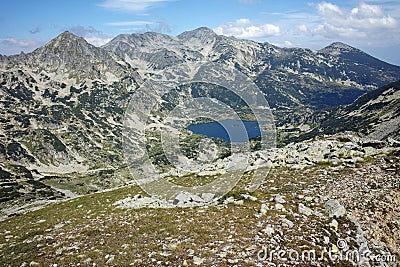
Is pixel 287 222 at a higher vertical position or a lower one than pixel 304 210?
lower

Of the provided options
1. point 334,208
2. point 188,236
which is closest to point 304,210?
point 334,208

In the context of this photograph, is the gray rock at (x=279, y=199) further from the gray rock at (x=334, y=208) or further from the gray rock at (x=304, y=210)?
the gray rock at (x=334, y=208)

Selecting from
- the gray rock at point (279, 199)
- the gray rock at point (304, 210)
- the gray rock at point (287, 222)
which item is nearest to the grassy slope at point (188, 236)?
the gray rock at point (287, 222)

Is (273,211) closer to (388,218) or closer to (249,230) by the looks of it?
(249,230)

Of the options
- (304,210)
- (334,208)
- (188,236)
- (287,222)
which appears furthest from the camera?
(334,208)

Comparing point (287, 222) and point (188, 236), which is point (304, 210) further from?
point (188, 236)

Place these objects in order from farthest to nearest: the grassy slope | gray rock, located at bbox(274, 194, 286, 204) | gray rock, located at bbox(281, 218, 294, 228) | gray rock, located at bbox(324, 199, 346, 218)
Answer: gray rock, located at bbox(274, 194, 286, 204) → gray rock, located at bbox(324, 199, 346, 218) → gray rock, located at bbox(281, 218, 294, 228) → the grassy slope

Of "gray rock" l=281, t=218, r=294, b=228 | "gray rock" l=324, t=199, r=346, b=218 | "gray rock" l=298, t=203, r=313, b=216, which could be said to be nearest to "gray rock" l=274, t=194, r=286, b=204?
"gray rock" l=298, t=203, r=313, b=216

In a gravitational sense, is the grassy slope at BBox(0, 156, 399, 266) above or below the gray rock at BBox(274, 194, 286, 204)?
below

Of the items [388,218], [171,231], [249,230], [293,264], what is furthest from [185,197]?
[388,218]

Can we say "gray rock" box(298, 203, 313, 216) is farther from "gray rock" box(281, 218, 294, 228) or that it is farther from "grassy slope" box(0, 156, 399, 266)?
"gray rock" box(281, 218, 294, 228)

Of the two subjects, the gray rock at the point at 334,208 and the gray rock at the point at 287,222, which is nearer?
the gray rock at the point at 287,222
